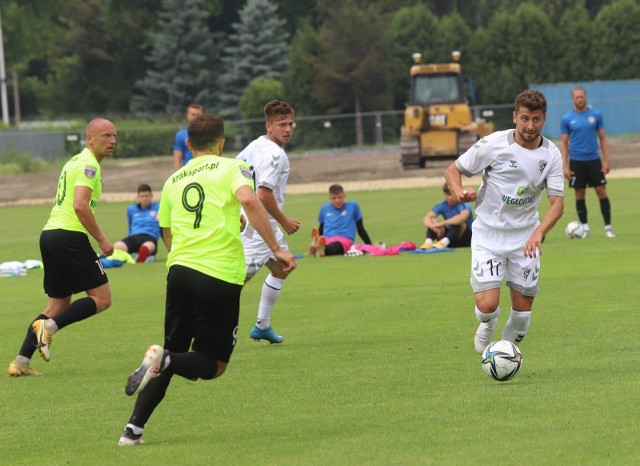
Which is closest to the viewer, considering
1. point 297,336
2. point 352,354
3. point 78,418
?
point 78,418

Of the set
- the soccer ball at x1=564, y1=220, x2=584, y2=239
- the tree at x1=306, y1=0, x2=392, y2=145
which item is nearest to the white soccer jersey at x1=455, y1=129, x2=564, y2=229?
the soccer ball at x1=564, y1=220, x2=584, y2=239

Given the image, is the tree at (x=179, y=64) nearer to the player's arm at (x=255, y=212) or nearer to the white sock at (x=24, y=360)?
the white sock at (x=24, y=360)

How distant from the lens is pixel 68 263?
35.4 feet

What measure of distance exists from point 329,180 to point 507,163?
34.2 m

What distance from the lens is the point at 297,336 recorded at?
1257 centimetres

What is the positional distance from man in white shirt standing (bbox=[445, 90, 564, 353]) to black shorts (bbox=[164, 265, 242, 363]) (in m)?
2.56


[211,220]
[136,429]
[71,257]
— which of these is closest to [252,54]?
[71,257]

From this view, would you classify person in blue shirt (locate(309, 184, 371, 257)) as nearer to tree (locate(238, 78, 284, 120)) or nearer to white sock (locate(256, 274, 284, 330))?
white sock (locate(256, 274, 284, 330))

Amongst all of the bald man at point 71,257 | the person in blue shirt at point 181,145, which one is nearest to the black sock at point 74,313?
the bald man at point 71,257

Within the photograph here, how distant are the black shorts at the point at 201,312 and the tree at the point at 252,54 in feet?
229

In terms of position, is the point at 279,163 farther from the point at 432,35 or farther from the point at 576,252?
the point at 432,35

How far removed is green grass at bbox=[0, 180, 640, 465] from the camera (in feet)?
24.2

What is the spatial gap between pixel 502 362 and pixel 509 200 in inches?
52.2

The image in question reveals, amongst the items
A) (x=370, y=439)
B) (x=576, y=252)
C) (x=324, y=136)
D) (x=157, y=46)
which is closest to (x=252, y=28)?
(x=157, y=46)
